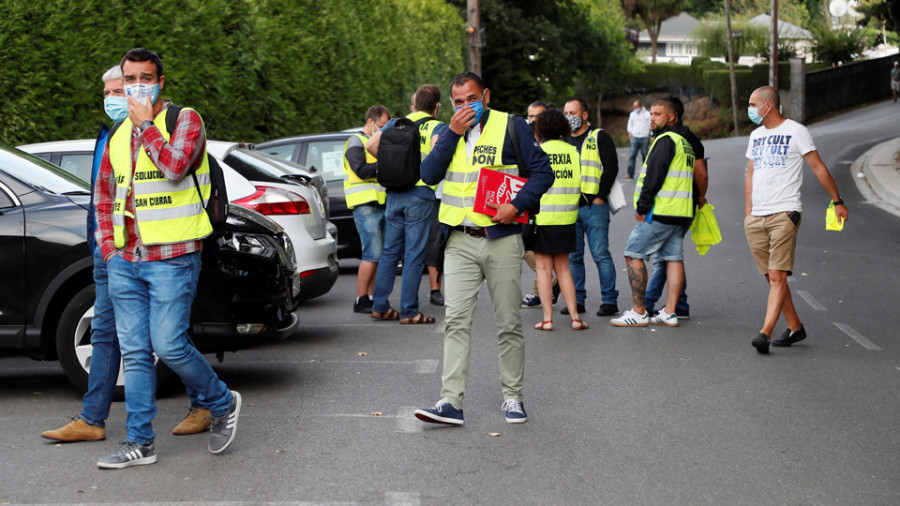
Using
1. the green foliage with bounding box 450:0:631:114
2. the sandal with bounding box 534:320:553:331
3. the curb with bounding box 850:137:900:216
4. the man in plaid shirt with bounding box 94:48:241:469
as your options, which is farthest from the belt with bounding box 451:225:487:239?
the green foliage with bounding box 450:0:631:114

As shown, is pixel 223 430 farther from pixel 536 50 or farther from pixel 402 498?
pixel 536 50

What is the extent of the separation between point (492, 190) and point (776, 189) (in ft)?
9.76

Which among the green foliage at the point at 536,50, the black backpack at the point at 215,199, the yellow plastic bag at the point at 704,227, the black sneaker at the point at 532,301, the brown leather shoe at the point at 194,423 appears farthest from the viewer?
the green foliage at the point at 536,50

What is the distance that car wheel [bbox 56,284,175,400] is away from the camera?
22.1ft

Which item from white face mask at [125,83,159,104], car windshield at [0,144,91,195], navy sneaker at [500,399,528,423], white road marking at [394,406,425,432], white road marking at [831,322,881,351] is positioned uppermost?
white face mask at [125,83,159,104]

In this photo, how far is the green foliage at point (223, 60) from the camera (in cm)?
1206

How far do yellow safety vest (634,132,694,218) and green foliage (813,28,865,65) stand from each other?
184 ft

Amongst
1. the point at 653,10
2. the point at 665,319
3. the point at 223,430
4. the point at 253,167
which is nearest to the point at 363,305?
the point at 253,167

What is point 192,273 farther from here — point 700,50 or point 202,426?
point 700,50

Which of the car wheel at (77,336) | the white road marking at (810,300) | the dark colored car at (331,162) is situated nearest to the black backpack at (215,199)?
the car wheel at (77,336)

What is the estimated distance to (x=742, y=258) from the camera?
14.3 m

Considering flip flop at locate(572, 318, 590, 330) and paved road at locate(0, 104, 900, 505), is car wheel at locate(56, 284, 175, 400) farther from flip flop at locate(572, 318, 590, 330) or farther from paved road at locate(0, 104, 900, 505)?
flip flop at locate(572, 318, 590, 330)

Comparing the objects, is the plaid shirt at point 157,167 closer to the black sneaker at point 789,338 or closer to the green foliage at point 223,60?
the black sneaker at point 789,338

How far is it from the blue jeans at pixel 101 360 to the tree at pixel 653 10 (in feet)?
297
